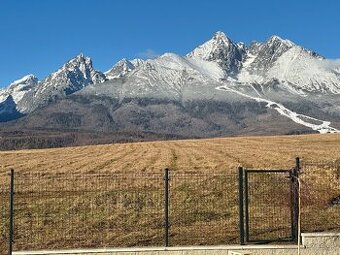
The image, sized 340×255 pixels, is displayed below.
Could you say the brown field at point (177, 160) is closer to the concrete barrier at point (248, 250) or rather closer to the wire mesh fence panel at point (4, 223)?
the wire mesh fence panel at point (4, 223)

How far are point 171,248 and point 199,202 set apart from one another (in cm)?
685

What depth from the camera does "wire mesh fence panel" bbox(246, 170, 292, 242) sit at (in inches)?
832

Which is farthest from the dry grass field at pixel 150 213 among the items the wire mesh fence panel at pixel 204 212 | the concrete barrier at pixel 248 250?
the concrete barrier at pixel 248 250

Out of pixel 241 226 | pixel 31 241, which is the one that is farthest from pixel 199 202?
pixel 31 241

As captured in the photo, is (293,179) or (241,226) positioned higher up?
(293,179)

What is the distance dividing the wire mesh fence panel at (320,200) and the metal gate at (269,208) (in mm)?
727

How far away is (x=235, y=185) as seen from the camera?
28719 millimetres

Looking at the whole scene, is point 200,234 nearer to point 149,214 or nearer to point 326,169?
point 149,214

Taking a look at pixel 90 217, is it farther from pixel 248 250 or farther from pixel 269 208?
pixel 248 250

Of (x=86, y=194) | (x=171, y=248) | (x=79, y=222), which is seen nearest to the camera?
(x=171, y=248)

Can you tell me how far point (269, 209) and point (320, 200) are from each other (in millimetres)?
2497

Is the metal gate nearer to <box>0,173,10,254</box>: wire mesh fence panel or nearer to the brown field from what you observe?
<box>0,173,10,254</box>: wire mesh fence panel

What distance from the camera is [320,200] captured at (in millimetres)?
24781

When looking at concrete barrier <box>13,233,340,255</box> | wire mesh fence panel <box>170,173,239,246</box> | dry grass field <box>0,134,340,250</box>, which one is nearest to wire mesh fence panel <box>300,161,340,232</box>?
dry grass field <box>0,134,340,250</box>
